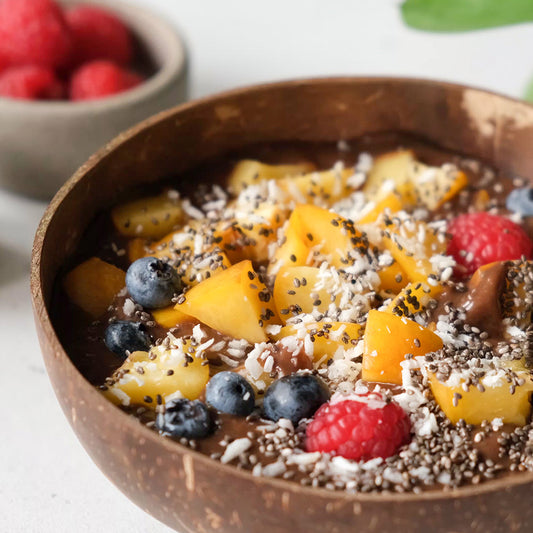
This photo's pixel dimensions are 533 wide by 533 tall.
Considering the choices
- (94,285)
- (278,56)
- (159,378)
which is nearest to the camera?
(159,378)

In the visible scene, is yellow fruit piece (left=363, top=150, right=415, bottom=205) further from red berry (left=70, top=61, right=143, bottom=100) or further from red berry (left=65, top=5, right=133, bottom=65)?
red berry (left=65, top=5, right=133, bottom=65)

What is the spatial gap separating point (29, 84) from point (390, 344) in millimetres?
1315

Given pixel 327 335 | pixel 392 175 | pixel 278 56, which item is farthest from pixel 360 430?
pixel 278 56

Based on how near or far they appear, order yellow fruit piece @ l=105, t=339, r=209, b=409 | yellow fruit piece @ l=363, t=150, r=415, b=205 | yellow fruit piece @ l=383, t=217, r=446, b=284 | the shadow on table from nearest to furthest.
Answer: yellow fruit piece @ l=105, t=339, r=209, b=409, yellow fruit piece @ l=383, t=217, r=446, b=284, yellow fruit piece @ l=363, t=150, r=415, b=205, the shadow on table

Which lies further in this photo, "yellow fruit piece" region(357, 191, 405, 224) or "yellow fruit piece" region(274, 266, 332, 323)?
"yellow fruit piece" region(357, 191, 405, 224)

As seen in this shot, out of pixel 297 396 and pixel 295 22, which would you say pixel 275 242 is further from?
pixel 295 22

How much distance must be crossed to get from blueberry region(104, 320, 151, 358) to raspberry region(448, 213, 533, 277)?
0.61 m

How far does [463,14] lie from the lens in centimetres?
226

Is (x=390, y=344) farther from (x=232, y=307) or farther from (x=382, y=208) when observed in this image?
(x=382, y=208)

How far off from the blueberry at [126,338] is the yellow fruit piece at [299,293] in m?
0.25

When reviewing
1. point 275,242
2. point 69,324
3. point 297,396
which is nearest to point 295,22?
Result: point 275,242

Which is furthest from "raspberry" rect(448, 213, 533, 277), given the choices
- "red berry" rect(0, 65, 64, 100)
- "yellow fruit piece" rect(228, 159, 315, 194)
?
"red berry" rect(0, 65, 64, 100)

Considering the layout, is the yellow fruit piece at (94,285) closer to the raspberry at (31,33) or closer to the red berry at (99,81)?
the red berry at (99,81)

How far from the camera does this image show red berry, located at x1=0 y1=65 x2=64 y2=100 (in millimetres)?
2336
